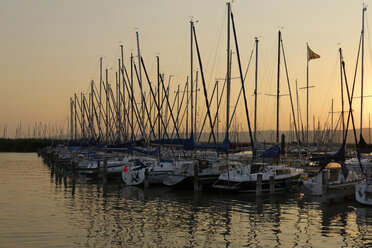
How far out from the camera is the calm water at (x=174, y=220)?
2158 centimetres

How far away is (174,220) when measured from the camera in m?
26.3

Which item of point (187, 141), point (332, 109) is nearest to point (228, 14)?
point (187, 141)

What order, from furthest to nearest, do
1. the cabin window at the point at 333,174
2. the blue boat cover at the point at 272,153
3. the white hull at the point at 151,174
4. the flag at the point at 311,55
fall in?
the flag at the point at 311,55 < the white hull at the point at 151,174 < the blue boat cover at the point at 272,153 < the cabin window at the point at 333,174

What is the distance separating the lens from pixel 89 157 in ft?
212

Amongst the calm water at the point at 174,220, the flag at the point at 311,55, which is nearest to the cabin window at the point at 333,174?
the calm water at the point at 174,220

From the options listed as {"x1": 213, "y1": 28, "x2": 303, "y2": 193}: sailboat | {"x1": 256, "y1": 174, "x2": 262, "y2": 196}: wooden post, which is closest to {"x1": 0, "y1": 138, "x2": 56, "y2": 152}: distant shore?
{"x1": 213, "y1": 28, "x2": 303, "y2": 193}: sailboat

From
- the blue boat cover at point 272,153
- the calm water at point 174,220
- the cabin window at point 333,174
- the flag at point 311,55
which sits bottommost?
the calm water at point 174,220

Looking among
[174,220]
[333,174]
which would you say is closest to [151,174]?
[333,174]

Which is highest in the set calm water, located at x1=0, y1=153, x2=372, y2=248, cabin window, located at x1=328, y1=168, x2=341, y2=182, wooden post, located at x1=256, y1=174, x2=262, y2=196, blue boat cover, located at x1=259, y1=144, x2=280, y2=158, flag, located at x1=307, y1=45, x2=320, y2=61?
flag, located at x1=307, y1=45, x2=320, y2=61

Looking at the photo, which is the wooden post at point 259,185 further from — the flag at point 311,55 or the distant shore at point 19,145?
the distant shore at point 19,145

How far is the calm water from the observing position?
2158 centimetres

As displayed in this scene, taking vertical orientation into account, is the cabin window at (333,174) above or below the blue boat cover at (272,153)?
below

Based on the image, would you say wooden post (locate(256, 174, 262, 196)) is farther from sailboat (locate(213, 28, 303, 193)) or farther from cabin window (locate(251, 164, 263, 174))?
cabin window (locate(251, 164, 263, 174))

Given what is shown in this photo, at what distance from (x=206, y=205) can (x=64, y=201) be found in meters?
9.37
